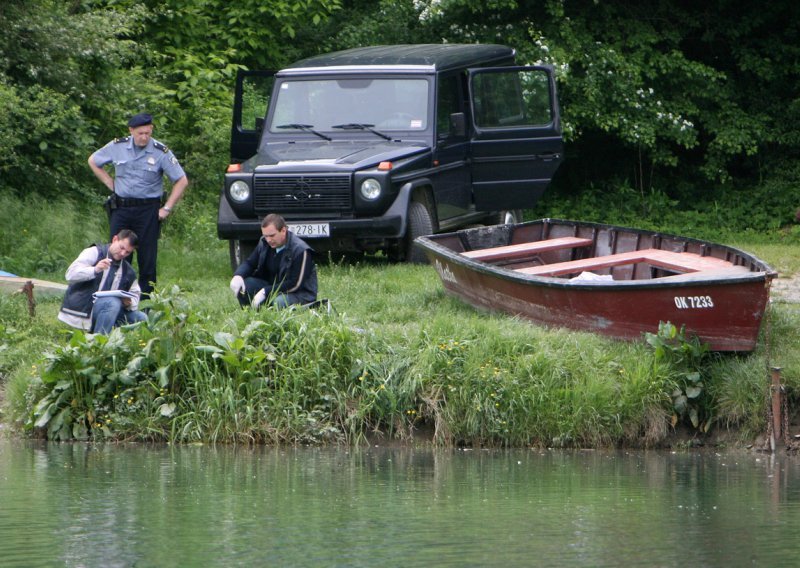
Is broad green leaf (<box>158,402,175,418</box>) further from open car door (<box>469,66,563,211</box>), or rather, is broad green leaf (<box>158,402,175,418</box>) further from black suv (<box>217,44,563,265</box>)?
open car door (<box>469,66,563,211</box>)

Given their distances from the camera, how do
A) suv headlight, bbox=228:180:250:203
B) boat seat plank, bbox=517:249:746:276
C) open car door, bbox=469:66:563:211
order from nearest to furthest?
boat seat plank, bbox=517:249:746:276
suv headlight, bbox=228:180:250:203
open car door, bbox=469:66:563:211

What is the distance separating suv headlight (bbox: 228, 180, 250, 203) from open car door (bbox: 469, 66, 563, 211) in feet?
8.27

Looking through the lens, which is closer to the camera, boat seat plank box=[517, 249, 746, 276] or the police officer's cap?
boat seat plank box=[517, 249, 746, 276]

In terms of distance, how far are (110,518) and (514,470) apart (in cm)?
278

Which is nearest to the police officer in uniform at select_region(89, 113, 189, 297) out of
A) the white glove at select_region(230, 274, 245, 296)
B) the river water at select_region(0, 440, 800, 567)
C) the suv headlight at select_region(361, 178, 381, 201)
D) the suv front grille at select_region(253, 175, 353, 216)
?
the white glove at select_region(230, 274, 245, 296)

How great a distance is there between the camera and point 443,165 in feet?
49.6

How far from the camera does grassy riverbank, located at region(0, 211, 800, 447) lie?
10430 mm

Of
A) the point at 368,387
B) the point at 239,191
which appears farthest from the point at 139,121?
the point at 368,387

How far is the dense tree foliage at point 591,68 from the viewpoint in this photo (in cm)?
1930

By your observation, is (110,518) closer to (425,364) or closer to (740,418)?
(425,364)

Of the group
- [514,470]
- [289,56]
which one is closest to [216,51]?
[289,56]

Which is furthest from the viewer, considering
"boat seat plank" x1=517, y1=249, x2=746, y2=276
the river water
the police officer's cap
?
the police officer's cap

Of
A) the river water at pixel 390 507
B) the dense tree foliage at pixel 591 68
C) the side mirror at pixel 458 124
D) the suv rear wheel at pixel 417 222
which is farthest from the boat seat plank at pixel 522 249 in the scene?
the dense tree foliage at pixel 591 68

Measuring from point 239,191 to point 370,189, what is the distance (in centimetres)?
127
